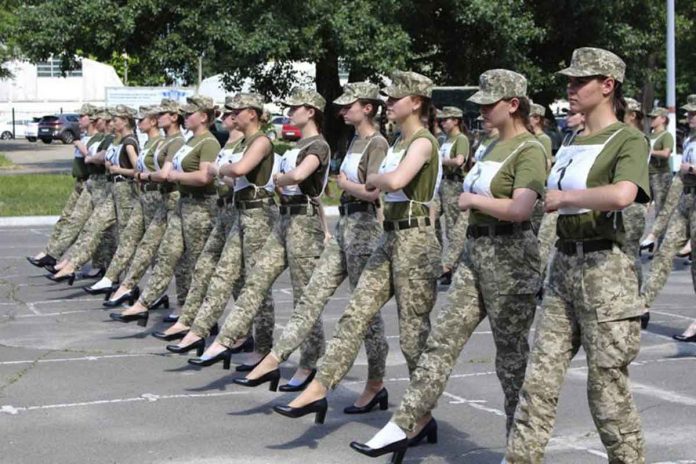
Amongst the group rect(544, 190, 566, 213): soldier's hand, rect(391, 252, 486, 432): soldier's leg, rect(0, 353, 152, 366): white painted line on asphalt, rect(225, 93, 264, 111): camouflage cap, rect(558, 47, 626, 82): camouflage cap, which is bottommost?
rect(0, 353, 152, 366): white painted line on asphalt

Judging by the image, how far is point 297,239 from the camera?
8.71 m

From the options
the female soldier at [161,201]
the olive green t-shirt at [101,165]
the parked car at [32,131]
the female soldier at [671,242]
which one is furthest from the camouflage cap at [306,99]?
the parked car at [32,131]

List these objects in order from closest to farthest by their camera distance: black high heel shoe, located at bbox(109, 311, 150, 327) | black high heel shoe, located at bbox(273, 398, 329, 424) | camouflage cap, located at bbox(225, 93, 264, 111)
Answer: black high heel shoe, located at bbox(273, 398, 329, 424)
camouflage cap, located at bbox(225, 93, 264, 111)
black high heel shoe, located at bbox(109, 311, 150, 327)

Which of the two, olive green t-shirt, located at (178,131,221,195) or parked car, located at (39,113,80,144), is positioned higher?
olive green t-shirt, located at (178,131,221,195)

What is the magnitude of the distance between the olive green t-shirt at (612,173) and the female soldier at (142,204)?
7130 mm

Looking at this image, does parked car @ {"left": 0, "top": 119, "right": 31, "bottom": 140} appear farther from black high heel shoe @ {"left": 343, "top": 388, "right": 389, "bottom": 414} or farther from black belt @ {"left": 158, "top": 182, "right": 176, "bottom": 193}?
black high heel shoe @ {"left": 343, "top": 388, "right": 389, "bottom": 414}

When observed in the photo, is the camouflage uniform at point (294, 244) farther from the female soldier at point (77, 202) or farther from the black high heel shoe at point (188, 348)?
the female soldier at point (77, 202)

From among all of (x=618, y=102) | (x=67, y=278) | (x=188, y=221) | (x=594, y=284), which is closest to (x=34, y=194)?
(x=67, y=278)

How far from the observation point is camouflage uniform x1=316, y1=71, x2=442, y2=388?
282 inches

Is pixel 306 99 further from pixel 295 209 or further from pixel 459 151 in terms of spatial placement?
pixel 459 151

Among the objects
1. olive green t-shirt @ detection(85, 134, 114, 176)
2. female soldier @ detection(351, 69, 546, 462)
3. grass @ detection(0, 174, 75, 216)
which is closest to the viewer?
female soldier @ detection(351, 69, 546, 462)

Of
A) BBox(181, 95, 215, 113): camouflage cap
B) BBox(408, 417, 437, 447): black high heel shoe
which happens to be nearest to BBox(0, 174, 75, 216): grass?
BBox(181, 95, 215, 113): camouflage cap

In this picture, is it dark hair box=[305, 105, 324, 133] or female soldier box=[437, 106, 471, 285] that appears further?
female soldier box=[437, 106, 471, 285]

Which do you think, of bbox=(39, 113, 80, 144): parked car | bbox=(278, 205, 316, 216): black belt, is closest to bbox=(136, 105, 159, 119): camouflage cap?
bbox=(278, 205, 316, 216): black belt
